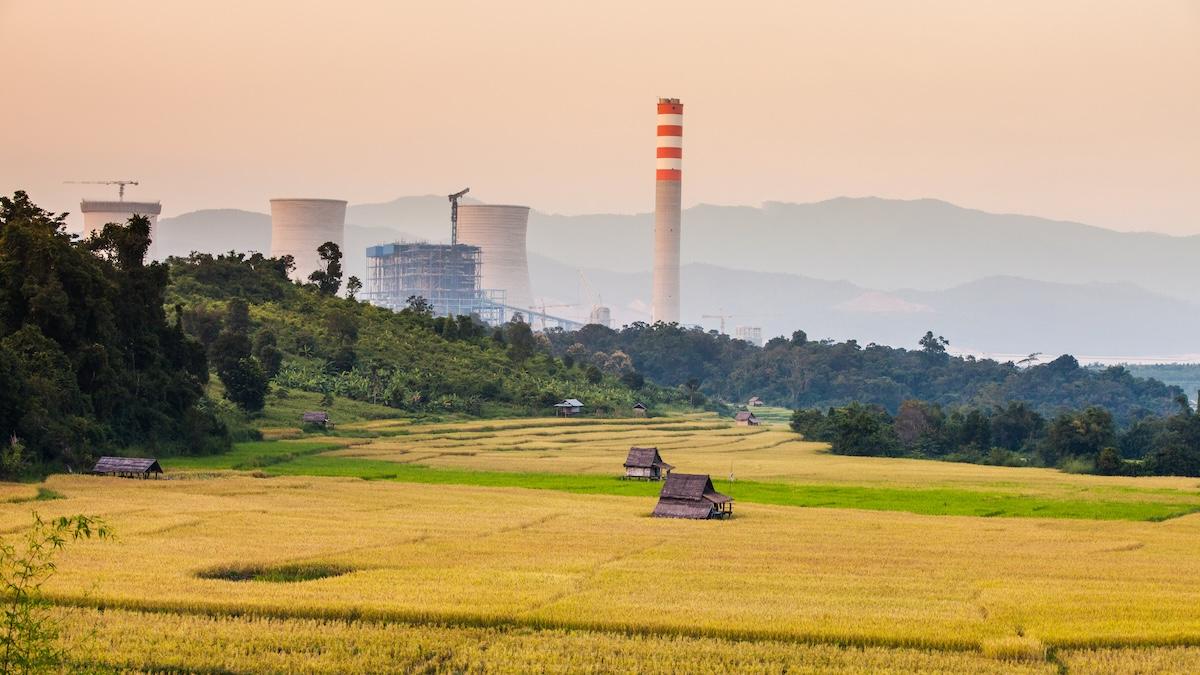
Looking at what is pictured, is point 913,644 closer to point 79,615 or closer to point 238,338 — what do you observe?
point 79,615

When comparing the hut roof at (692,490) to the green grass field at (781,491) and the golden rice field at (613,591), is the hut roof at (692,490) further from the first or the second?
the green grass field at (781,491)

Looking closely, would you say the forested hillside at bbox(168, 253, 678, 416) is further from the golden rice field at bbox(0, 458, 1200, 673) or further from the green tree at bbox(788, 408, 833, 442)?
the golden rice field at bbox(0, 458, 1200, 673)

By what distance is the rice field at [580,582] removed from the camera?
1204 inches

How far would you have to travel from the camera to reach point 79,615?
106 ft

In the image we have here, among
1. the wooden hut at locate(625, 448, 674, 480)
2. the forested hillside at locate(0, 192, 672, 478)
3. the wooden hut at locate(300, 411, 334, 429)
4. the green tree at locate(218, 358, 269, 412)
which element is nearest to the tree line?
the forested hillside at locate(0, 192, 672, 478)

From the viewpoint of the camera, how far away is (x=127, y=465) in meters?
64.1

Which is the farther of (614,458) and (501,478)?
(614,458)

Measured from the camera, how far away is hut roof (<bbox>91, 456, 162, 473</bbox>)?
6384cm

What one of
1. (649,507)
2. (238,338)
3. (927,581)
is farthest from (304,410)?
(927,581)

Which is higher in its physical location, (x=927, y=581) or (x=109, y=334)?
(x=109, y=334)

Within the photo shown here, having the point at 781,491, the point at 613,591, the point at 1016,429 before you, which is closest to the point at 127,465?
the point at 781,491

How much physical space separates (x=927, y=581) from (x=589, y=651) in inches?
494

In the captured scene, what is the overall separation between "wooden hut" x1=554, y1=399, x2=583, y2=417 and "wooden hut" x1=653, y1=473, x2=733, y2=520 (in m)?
57.7

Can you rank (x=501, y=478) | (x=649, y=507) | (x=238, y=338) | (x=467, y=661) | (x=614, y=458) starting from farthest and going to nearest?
(x=238, y=338)
(x=614, y=458)
(x=501, y=478)
(x=649, y=507)
(x=467, y=661)
